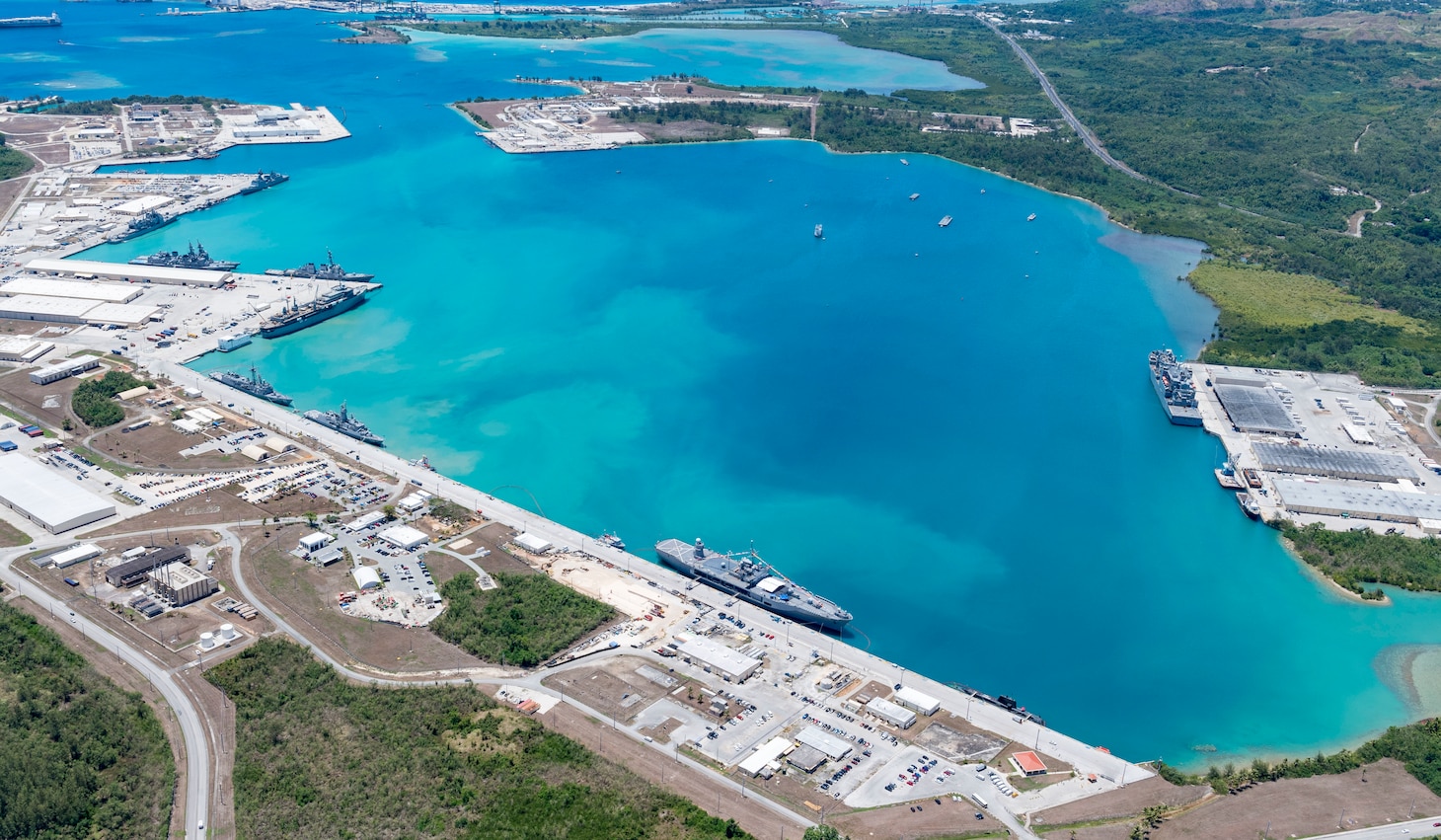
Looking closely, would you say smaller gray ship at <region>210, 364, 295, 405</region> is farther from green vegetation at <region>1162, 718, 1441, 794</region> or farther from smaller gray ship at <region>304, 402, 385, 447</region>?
green vegetation at <region>1162, 718, 1441, 794</region>

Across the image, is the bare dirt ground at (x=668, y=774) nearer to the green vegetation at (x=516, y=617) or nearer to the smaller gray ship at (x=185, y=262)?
the green vegetation at (x=516, y=617)

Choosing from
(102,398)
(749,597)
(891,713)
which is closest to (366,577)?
(749,597)

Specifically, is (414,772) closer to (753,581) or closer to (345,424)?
(753,581)

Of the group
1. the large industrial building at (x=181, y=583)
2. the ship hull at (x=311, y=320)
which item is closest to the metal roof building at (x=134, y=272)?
the ship hull at (x=311, y=320)

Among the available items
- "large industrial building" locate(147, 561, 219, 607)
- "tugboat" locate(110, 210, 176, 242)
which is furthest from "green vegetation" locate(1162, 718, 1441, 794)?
"tugboat" locate(110, 210, 176, 242)

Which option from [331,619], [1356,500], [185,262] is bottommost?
[1356,500]

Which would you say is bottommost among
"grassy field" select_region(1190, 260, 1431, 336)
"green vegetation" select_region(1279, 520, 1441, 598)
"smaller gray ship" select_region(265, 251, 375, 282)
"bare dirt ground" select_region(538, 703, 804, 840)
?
"green vegetation" select_region(1279, 520, 1441, 598)

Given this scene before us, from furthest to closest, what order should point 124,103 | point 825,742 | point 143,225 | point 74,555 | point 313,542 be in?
point 124,103 < point 143,225 < point 313,542 < point 74,555 < point 825,742
